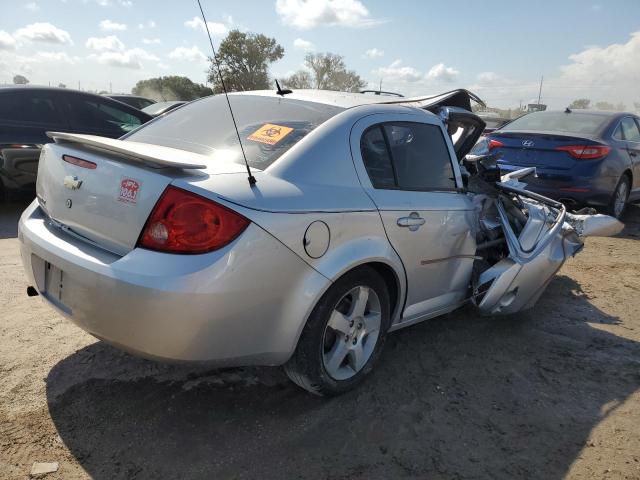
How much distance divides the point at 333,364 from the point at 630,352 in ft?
7.52

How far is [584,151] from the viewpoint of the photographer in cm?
Result: 663

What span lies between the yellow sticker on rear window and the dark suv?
14.8 feet

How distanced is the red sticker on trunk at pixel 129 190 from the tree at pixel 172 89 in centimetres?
3825

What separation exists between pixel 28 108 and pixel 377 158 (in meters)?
5.23

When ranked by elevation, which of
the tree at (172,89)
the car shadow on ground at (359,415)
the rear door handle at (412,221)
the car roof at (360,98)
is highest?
the tree at (172,89)

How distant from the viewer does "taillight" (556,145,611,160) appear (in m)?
6.61

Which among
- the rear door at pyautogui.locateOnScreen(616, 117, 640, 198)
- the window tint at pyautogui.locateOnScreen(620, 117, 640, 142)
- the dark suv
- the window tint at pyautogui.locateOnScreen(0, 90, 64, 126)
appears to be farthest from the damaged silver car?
the window tint at pyautogui.locateOnScreen(620, 117, 640, 142)

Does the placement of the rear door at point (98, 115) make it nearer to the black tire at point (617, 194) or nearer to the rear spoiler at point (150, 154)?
the rear spoiler at point (150, 154)

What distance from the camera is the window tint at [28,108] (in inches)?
240

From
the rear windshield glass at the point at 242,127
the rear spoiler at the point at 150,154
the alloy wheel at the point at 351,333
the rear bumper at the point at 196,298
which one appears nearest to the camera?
the rear bumper at the point at 196,298

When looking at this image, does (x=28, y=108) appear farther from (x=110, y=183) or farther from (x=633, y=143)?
(x=633, y=143)

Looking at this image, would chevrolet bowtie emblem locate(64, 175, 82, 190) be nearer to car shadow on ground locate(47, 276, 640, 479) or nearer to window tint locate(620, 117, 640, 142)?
car shadow on ground locate(47, 276, 640, 479)

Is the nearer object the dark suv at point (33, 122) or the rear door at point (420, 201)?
the rear door at point (420, 201)

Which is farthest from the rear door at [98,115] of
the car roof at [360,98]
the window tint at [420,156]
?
the window tint at [420,156]
